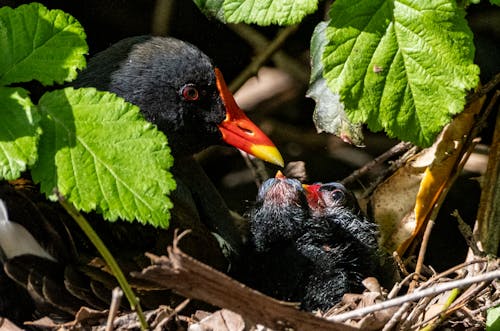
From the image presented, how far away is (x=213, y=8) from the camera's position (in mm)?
3002

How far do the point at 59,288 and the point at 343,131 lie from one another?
38.7 inches

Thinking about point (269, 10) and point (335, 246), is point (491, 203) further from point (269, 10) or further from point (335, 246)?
point (269, 10)

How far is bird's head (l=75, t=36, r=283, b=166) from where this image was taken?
3.23 m

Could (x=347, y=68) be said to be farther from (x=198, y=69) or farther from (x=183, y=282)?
(x=183, y=282)

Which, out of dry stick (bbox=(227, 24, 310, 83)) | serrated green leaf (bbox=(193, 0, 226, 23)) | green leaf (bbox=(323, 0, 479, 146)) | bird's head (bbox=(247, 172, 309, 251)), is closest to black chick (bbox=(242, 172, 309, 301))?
bird's head (bbox=(247, 172, 309, 251))

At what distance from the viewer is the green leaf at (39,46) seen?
102 inches

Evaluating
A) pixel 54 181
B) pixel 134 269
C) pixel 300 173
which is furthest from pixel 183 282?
pixel 300 173

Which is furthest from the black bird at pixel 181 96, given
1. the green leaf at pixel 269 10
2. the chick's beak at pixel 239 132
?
the green leaf at pixel 269 10

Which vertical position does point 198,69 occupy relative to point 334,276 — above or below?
above

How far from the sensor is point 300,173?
369 centimetres

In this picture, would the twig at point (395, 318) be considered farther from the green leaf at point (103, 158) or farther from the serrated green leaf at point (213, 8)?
the serrated green leaf at point (213, 8)

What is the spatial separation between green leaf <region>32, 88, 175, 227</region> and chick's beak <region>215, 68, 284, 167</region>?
0.73m

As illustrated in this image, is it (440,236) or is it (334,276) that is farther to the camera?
(440,236)

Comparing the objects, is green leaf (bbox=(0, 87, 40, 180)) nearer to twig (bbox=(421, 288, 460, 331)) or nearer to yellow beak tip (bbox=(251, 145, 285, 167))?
yellow beak tip (bbox=(251, 145, 285, 167))
